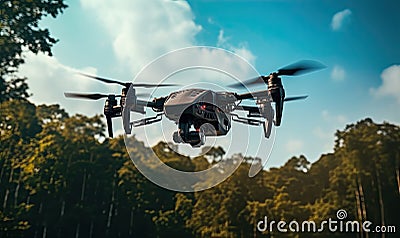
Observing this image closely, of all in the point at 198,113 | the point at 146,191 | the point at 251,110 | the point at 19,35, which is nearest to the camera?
the point at 198,113

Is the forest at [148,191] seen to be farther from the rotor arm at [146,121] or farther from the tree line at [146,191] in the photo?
the rotor arm at [146,121]

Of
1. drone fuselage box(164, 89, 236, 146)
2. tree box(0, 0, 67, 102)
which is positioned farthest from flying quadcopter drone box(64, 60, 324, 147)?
tree box(0, 0, 67, 102)

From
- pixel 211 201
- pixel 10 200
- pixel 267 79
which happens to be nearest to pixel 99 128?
pixel 10 200

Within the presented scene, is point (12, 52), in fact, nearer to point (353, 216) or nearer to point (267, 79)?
point (267, 79)

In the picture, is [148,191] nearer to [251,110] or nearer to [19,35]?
[19,35]

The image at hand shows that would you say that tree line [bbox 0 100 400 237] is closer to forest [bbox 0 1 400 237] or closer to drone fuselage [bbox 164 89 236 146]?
forest [bbox 0 1 400 237]

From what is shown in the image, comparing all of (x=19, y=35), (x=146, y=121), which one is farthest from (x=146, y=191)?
(x=146, y=121)
